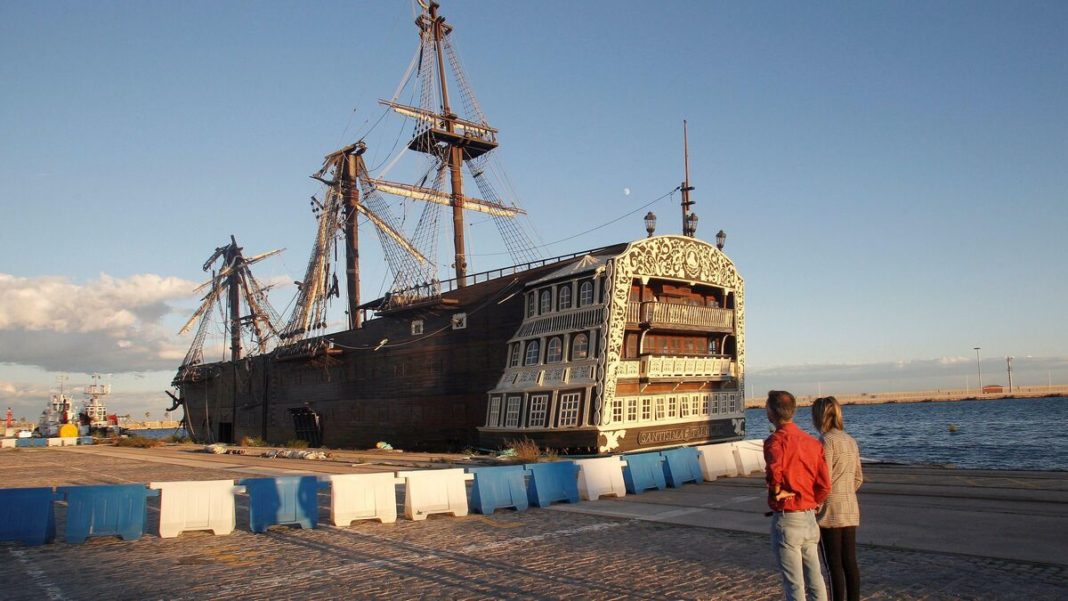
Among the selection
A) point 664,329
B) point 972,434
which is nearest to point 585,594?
point 664,329

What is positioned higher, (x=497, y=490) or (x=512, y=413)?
(x=512, y=413)

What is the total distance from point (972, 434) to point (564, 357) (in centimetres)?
4308

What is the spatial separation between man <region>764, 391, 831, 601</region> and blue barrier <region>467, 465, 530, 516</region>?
8126 mm

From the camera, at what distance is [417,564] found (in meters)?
8.86

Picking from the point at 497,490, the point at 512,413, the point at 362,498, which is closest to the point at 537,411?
the point at 512,413

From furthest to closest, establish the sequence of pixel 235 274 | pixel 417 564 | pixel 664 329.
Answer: pixel 235 274, pixel 664 329, pixel 417 564

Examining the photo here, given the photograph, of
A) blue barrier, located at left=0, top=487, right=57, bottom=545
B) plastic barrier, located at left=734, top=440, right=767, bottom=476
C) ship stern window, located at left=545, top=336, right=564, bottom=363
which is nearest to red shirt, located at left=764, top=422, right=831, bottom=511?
blue barrier, located at left=0, top=487, right=57, bottom=545

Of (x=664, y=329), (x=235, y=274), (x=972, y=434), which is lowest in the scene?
(x=972, y=434)

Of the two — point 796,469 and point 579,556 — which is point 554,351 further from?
point 796,469

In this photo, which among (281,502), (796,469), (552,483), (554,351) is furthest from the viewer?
→ (554,351)

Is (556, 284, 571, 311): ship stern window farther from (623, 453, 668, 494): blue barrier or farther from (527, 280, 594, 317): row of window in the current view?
(623, 453, 668, 494): blue barrier

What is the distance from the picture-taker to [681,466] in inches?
650

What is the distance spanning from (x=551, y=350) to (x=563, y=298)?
1942 millimetres

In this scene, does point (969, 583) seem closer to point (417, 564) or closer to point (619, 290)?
point (417, 564)
